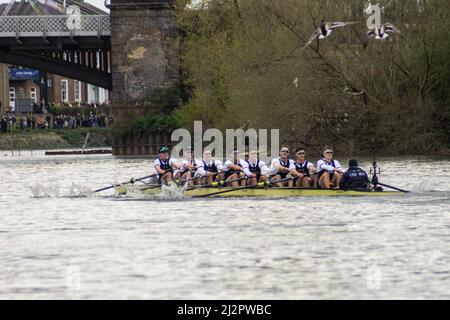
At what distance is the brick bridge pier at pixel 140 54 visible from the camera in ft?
235

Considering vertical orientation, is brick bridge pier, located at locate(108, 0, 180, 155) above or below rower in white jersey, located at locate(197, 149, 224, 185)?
above

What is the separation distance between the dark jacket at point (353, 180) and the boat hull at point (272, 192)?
0.13 metres

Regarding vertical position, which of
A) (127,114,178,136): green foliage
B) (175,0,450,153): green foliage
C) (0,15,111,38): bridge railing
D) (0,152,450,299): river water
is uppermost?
(0,15,111,38): bridge railing

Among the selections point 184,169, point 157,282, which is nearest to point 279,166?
point 184,169

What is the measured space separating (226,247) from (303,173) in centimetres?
869

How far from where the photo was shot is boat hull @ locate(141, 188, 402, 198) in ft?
100

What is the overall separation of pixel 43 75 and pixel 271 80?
211ft

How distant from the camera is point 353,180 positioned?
3012 centimetres

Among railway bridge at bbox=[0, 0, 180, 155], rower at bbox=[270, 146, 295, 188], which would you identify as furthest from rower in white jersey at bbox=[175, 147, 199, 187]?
railway bridge at bbox=[0, 0, 180, 155]

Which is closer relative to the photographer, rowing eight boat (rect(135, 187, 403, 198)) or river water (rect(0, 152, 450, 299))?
river water (rect(0, 152, 450, 299))

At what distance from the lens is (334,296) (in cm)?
1788

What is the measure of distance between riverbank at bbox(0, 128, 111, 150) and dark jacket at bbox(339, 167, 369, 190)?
57272mm

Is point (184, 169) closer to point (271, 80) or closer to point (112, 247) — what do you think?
point (112, 247)

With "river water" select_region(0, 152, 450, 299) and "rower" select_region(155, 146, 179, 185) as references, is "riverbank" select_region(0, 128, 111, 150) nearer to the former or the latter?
"rower" select_region(155, 146, 179, 185)
